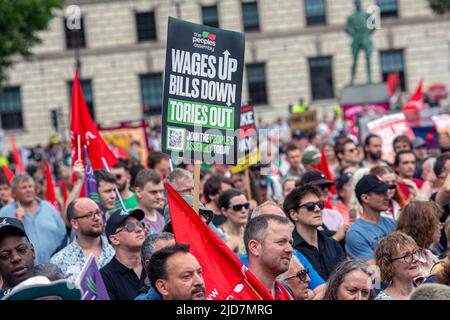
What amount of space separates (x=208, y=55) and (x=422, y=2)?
130ft

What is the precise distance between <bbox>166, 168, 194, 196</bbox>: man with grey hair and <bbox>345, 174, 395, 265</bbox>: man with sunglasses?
1.41 metres

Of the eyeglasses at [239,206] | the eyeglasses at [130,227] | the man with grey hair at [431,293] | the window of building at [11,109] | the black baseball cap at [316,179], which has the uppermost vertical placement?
the man with grey hair at [431,293]

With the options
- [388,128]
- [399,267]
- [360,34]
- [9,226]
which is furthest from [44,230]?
[360,34]

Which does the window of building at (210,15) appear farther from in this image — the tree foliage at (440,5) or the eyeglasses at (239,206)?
the eyeglasses at (239,206)

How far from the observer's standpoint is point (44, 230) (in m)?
10.0

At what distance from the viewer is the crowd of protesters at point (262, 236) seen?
19.6 feet

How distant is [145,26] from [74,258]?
39.7m

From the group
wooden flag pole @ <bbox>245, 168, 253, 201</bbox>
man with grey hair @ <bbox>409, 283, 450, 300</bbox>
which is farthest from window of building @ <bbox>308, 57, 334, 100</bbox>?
man with grey hair @ <bbox>409, 283, 450, 300</bbox>

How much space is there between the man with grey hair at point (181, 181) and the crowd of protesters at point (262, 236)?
1 centimetres

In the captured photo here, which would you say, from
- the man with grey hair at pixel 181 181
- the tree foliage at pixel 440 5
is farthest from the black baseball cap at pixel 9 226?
the tree foliage at pixel 440 5

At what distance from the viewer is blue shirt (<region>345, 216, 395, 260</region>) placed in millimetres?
8312

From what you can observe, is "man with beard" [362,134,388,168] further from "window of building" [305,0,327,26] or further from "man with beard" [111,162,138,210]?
"window of building" [305,0,327,26]
